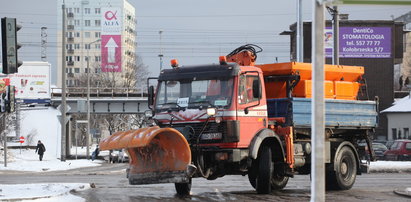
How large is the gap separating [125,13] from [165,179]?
570ft

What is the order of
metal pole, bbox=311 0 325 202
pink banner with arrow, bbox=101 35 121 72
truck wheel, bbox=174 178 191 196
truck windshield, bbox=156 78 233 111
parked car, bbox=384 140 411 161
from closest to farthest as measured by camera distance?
metal pole, bbox=311 0 325 202 < truck windshield, bbox=156 78 233 111 < truck wheel, bbox=174 178 191 196 < parked car, bbox=384 140 411 161 < pink banner with arrow, bbox=101 35 121 72

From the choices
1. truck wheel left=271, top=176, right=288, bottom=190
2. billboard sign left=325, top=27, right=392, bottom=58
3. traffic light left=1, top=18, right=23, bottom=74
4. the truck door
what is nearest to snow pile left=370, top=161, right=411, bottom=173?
truck wheel left=271, top=176, right=288, bottom=190

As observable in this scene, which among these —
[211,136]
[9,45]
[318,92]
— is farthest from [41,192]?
[318,92]

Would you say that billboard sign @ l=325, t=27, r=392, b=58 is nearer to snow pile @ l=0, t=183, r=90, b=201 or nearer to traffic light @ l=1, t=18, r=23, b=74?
snow pile @ l=0, t=183, r=90, b=201

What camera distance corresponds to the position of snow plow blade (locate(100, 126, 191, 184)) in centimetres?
1616

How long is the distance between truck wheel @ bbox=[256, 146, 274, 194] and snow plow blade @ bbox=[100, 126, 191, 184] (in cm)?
201

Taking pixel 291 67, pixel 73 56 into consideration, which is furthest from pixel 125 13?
pixel 291 67

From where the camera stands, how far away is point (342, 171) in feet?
65.7

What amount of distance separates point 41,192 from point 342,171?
735 centimetres

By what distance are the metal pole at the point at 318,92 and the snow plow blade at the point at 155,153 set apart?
7305 millimetres

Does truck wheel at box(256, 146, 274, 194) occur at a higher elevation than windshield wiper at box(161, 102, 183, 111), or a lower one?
lower

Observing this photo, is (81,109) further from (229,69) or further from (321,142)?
(321,142)

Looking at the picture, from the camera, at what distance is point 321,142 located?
8.80m

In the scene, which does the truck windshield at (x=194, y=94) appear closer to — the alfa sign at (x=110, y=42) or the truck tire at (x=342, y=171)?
the truck tire at (x=342, y=171)
